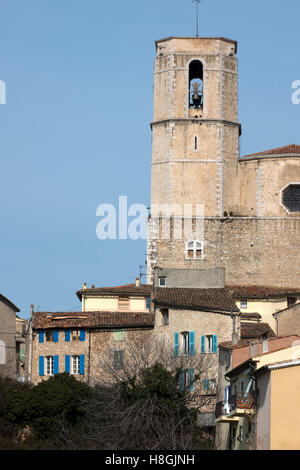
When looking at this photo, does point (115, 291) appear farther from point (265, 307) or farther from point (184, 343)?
point (184, 343)

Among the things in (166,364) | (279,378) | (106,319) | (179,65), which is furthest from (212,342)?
(179,65)

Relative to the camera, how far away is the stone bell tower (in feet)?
211

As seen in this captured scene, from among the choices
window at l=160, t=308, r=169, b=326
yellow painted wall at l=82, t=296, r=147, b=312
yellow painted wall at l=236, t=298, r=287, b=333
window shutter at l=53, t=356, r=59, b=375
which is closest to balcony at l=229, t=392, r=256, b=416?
window at l=160, t=308, r=169, b=326

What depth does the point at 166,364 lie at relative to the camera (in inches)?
1859

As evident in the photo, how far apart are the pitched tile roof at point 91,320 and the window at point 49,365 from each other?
1434 millimetres

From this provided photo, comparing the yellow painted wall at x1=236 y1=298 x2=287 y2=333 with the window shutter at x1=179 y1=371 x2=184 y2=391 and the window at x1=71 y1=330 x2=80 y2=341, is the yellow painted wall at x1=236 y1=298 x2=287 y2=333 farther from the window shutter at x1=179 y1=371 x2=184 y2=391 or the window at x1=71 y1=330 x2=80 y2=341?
the window shutter at x1=179 y1=371 x2=184 y2=391

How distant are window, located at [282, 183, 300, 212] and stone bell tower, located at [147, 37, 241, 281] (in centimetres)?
264

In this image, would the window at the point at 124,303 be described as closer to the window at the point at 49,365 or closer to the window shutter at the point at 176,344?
the window at the point at 49,365

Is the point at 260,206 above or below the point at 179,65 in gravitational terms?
below

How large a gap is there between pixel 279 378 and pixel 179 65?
34.1 m

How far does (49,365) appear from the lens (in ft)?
174
